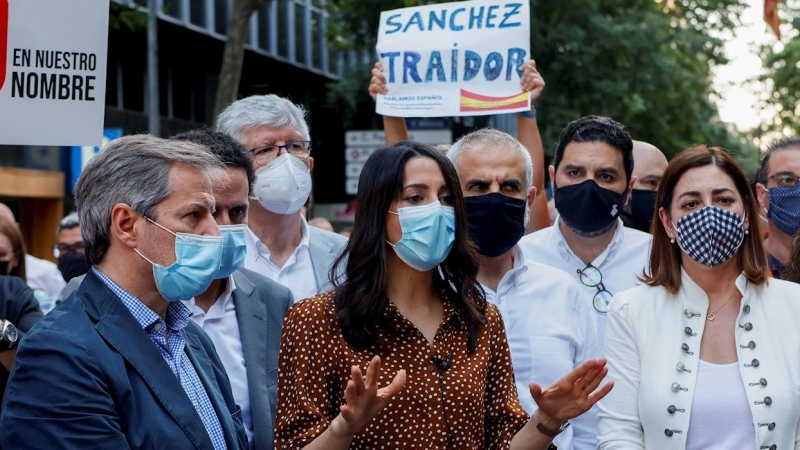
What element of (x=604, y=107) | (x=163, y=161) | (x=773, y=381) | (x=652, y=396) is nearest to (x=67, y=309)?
(x=163, y=161)

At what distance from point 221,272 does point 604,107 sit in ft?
56.0

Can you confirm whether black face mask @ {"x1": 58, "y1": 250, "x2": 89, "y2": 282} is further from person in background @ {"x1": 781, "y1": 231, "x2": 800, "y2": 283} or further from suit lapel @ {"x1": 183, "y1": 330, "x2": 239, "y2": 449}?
suit lapel @ {"x1": 183, "y1": 330, "x2": 239, "y2": 449}

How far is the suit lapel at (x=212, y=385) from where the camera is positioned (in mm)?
3994

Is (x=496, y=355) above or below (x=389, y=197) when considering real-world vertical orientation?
below

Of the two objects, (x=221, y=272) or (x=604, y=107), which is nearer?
(x=221, y=272)

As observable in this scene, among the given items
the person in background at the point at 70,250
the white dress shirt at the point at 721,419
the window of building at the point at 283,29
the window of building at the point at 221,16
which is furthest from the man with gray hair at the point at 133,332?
the window of building at the point at 283,29

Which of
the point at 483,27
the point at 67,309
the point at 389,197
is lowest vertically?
the point at 67,309

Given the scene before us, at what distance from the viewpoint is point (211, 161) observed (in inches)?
165

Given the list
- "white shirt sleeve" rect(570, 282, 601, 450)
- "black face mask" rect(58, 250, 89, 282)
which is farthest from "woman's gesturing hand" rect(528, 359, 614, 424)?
"black face mask" rect(58, 250, 89, 282)

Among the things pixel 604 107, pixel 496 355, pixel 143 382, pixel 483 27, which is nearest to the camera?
pixel 143 382

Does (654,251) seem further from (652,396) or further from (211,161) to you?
(211,161)

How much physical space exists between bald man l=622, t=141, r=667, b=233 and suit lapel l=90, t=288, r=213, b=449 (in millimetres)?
3902

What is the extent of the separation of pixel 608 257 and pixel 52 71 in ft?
8.63

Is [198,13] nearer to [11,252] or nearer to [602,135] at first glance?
[11,252]
